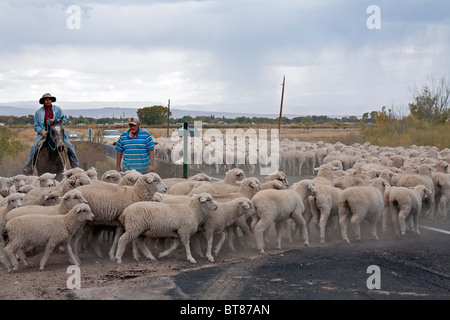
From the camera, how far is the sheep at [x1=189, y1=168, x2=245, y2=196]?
1111 cm

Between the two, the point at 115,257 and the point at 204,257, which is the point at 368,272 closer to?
the point at 204,257

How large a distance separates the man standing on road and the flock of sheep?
0.73 m

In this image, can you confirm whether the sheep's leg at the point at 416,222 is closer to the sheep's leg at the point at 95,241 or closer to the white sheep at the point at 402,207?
the white sheep at the point at 402,207

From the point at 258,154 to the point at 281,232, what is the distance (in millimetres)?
16310

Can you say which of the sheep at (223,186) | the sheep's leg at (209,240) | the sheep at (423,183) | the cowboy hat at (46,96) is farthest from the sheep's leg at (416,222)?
the cowboy hat at (46,96)

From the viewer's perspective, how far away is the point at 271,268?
8.87 metres

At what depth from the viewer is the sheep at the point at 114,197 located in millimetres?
9625

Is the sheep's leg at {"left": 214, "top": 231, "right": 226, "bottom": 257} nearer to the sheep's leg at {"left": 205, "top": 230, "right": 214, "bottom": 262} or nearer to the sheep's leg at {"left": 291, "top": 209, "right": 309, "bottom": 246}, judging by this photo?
the sheep's leg at {"left": 205, "top": 230, "right": 214, "bottom": 262}

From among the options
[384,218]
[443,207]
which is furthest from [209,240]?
[443,207]

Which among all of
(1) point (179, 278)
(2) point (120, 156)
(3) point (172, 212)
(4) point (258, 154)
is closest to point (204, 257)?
(3) point (172, 212)

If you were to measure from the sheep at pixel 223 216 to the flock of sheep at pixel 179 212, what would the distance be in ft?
0.05

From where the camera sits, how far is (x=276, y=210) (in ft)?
33.8

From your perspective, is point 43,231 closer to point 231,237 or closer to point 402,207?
point 231,237

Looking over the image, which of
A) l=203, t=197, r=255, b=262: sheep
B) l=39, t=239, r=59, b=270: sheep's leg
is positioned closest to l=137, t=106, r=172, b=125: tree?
l=203, t=197, r=255, b=262: sheep
